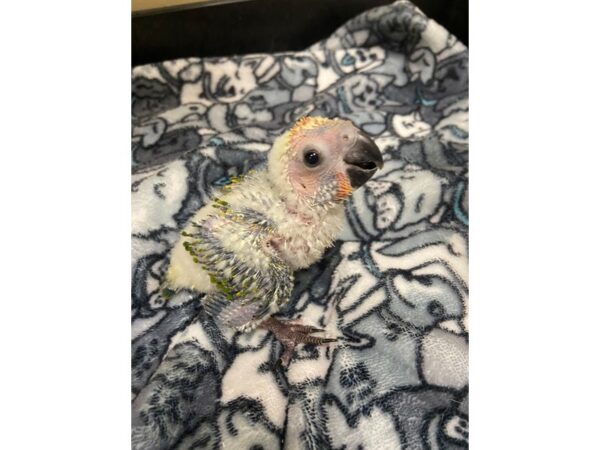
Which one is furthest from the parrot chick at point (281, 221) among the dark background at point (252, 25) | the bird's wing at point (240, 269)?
the dark background at point (252, 25)

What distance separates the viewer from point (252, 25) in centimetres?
144

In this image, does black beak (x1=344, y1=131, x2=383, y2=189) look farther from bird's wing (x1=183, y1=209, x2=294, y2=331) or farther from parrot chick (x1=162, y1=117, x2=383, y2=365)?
bird's wing (x1=183, y1=209, x2=294, y2=331)

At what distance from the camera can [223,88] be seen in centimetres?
151

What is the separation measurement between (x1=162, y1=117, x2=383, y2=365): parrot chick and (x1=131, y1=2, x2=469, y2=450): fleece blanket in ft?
0.18

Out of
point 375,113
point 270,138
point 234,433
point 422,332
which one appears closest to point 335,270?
point 422,332

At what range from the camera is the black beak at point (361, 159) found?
Result: 2.81 ft

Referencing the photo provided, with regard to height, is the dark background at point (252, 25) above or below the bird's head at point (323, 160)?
above

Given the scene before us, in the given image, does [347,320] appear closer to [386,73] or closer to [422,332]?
[422,332]

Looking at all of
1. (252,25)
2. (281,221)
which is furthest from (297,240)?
(252,25)

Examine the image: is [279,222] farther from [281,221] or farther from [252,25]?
[252,25]

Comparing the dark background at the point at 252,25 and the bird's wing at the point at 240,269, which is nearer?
the bird's wing at the point at 240,269

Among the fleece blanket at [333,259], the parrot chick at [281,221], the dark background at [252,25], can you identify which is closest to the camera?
the fleece blanket at [333,259]

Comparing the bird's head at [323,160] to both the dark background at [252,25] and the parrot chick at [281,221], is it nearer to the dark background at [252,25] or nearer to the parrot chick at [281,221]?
the parrot chick at [281,221]

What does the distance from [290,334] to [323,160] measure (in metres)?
0.36
